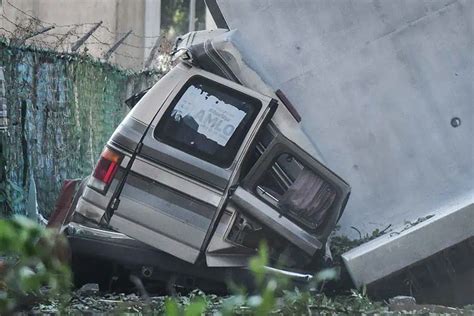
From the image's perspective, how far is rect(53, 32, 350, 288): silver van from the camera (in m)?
7.27

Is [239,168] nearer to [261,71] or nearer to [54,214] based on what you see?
[261,71]

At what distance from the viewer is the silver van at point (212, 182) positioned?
7.27 meters

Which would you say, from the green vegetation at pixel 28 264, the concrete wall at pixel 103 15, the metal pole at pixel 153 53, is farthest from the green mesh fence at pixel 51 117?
the concrete wall at pixel 103 15

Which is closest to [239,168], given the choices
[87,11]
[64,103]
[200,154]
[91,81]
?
[200,154]

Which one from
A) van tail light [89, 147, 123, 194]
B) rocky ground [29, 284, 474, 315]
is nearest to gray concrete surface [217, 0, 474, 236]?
rocky ground [29, 284, 474, 315]

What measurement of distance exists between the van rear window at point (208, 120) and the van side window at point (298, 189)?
1.06 ft

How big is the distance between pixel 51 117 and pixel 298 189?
619cm

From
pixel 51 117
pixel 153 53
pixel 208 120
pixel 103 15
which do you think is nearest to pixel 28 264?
pixel 208 120

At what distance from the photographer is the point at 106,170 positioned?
748cm

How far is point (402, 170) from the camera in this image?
7730 millimetres

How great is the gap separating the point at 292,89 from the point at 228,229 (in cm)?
127

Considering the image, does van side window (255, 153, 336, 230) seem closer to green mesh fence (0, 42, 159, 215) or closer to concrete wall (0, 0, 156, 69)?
green mesh fence (0, 42, 159, 215)

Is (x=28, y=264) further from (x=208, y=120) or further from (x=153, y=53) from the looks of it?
(x=153, y=53)

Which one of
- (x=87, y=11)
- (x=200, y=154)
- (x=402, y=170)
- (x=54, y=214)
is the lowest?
(x=54, y=214)
